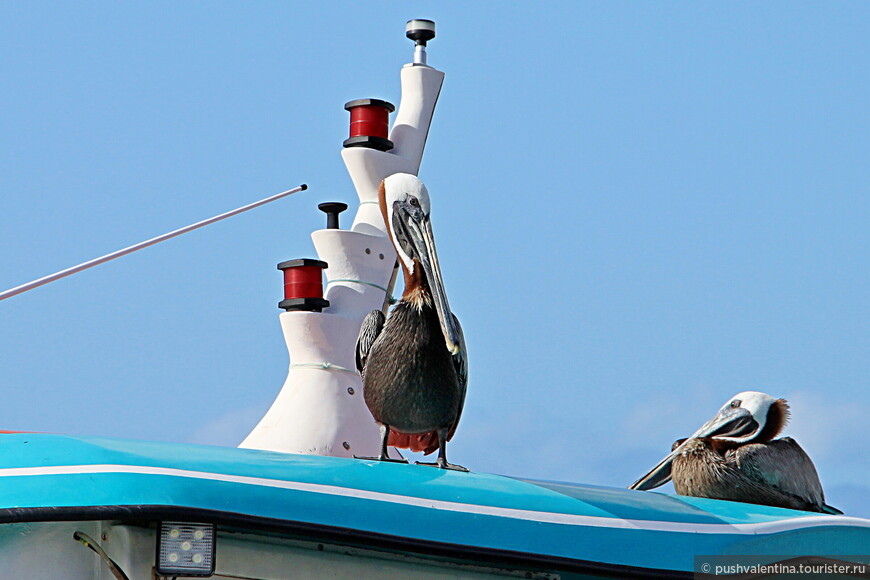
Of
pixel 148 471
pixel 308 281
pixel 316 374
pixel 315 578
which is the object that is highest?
pixel 308 281

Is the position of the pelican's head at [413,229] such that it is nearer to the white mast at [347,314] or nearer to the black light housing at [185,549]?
the black light housing at [185,549]

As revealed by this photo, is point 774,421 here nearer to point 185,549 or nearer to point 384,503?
point 384,503

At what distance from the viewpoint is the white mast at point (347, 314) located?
844 cm

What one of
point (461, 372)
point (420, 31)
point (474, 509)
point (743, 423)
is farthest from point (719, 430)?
point (420, 31)

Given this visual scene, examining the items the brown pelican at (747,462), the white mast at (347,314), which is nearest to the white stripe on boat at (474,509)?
the brown pelican at (747,462)

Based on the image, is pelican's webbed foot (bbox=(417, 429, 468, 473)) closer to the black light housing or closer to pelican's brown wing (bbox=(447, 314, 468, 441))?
pelican's brown wing (bbox=(447, 314, 468, 441))

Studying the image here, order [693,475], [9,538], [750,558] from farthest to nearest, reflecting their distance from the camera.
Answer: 1. [693,475]
2. [750,558]
3. [9,538]

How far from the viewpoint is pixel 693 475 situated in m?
6.52

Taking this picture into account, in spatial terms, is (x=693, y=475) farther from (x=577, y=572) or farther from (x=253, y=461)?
(x=253, y=461)

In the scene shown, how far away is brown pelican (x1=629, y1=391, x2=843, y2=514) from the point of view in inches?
250

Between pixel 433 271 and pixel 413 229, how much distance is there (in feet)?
0.76

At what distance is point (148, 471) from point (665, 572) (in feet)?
6.40

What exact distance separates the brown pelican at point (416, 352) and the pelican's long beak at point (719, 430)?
6.05 ft

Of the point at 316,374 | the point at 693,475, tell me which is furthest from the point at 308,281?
the point at 693,475
